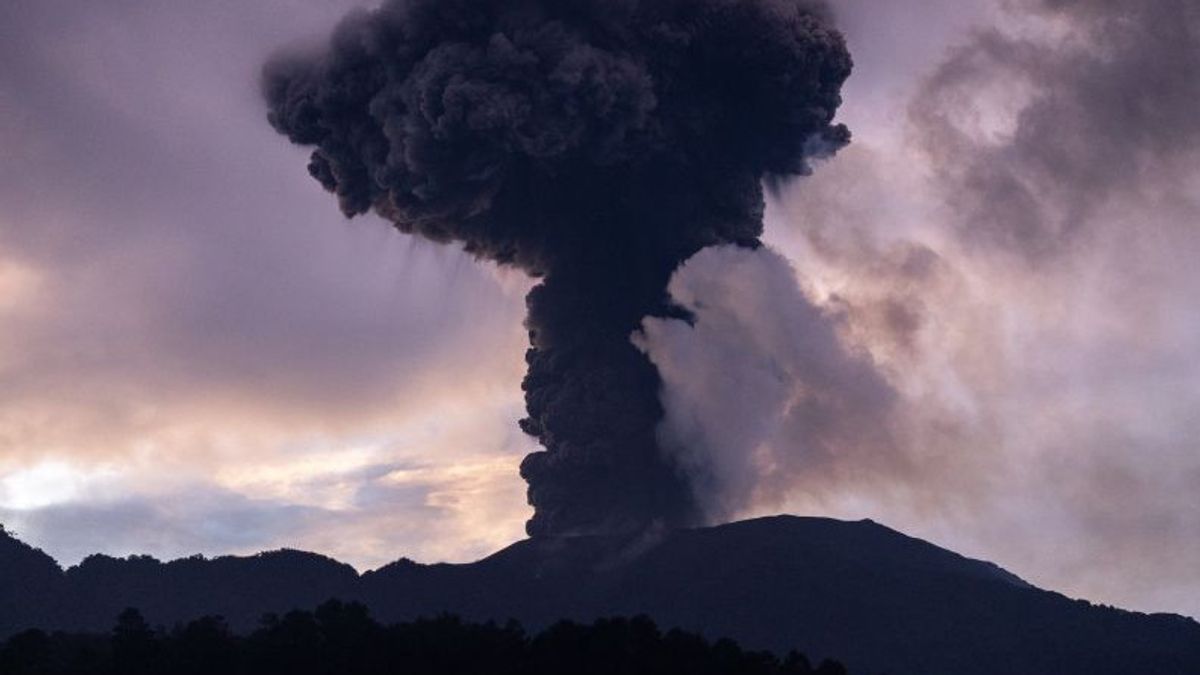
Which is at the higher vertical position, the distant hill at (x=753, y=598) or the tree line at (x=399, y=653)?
the distant hill at (x=753, y=598)

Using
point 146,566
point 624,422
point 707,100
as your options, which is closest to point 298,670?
point 624,422

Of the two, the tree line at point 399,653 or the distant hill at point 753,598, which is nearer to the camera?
the tree line at point 399,653

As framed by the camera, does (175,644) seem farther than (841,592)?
No

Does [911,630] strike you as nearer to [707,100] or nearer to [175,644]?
[707,100]

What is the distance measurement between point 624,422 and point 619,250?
44.8 ft

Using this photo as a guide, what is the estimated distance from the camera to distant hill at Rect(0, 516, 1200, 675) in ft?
360

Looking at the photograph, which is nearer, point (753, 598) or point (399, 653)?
point (399, 653)

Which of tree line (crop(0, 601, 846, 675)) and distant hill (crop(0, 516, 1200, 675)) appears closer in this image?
tree line (crop(0, 601, 846, 675))

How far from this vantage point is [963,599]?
391 feet

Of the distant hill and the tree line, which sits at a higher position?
the distant hill

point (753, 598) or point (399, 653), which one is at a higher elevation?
point (753, 598)

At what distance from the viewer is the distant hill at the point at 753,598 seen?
360 ft

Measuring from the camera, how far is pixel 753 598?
116 metres

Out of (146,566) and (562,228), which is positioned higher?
(562,228)
